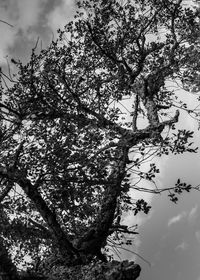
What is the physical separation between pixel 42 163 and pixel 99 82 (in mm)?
7029

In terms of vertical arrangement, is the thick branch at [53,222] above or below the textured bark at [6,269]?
above

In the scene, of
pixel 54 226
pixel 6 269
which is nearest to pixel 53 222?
pixel 54 226

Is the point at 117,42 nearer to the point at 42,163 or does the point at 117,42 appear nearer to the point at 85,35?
the point at 85,35

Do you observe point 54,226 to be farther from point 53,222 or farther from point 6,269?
point 6,269

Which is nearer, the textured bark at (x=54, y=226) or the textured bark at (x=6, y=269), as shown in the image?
the textured bark at (x=6, y=269)

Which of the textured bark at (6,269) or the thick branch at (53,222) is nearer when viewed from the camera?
the textured bark at (6,269)

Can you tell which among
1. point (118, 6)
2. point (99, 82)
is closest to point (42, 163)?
point (99, 82)

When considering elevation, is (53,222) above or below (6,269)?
above

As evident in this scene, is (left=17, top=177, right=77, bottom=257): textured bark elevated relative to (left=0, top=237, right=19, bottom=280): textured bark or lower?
elevated

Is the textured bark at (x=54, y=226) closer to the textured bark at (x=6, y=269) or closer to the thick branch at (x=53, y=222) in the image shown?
the thick branch at (x=53, y=222)

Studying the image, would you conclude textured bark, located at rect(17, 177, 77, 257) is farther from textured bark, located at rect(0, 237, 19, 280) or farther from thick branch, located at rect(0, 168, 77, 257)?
textured bark, located at rect(0, 237, 19, 280)

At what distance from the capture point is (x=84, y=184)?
27.8 ft

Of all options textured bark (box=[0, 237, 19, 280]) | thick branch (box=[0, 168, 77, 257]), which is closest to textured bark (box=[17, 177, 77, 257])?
thick branch (box=[0, 168, 77, 257])

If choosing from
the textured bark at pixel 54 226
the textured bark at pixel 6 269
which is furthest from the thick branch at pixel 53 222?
the textured bark at pixel 6 269
